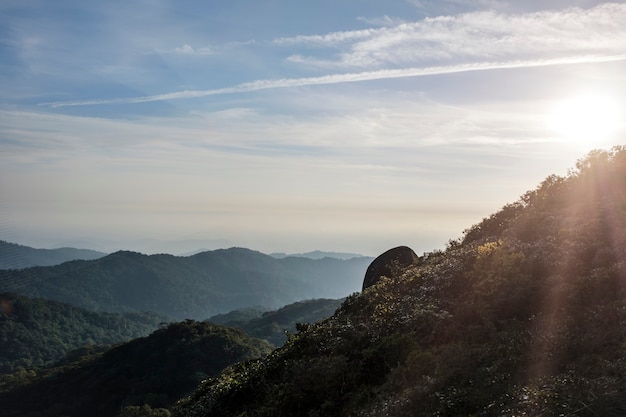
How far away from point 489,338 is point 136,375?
5250 inches

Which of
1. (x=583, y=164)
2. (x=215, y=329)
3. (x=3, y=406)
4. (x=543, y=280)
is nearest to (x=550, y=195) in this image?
(x=583, y=164)

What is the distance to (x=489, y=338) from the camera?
47.5ft

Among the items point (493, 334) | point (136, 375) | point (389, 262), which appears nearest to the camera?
point (493, 334)

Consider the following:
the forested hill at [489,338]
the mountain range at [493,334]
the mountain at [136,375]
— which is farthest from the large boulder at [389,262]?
the mountain at [136,375]

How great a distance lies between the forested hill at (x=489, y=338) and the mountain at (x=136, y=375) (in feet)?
334

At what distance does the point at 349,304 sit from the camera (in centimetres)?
2461

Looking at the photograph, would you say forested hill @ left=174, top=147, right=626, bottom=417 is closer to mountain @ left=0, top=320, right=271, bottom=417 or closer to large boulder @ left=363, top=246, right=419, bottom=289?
large boulder @ left=363, top=246, right=419, bottom=289

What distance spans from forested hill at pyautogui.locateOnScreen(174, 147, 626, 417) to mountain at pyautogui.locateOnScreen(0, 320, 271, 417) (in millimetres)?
101765

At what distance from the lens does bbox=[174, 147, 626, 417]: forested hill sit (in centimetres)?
1127

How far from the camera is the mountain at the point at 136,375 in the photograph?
114m

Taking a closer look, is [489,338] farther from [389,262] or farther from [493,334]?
[389,262]

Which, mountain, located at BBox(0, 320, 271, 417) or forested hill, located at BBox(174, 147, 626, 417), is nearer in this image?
forested hill, located at BBox(174, 147, 626, 417)

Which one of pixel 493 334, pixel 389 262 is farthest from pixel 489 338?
pixel 389 262

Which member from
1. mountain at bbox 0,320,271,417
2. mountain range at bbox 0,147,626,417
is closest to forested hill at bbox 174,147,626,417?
mountain range at bbox 0,147,626,417
